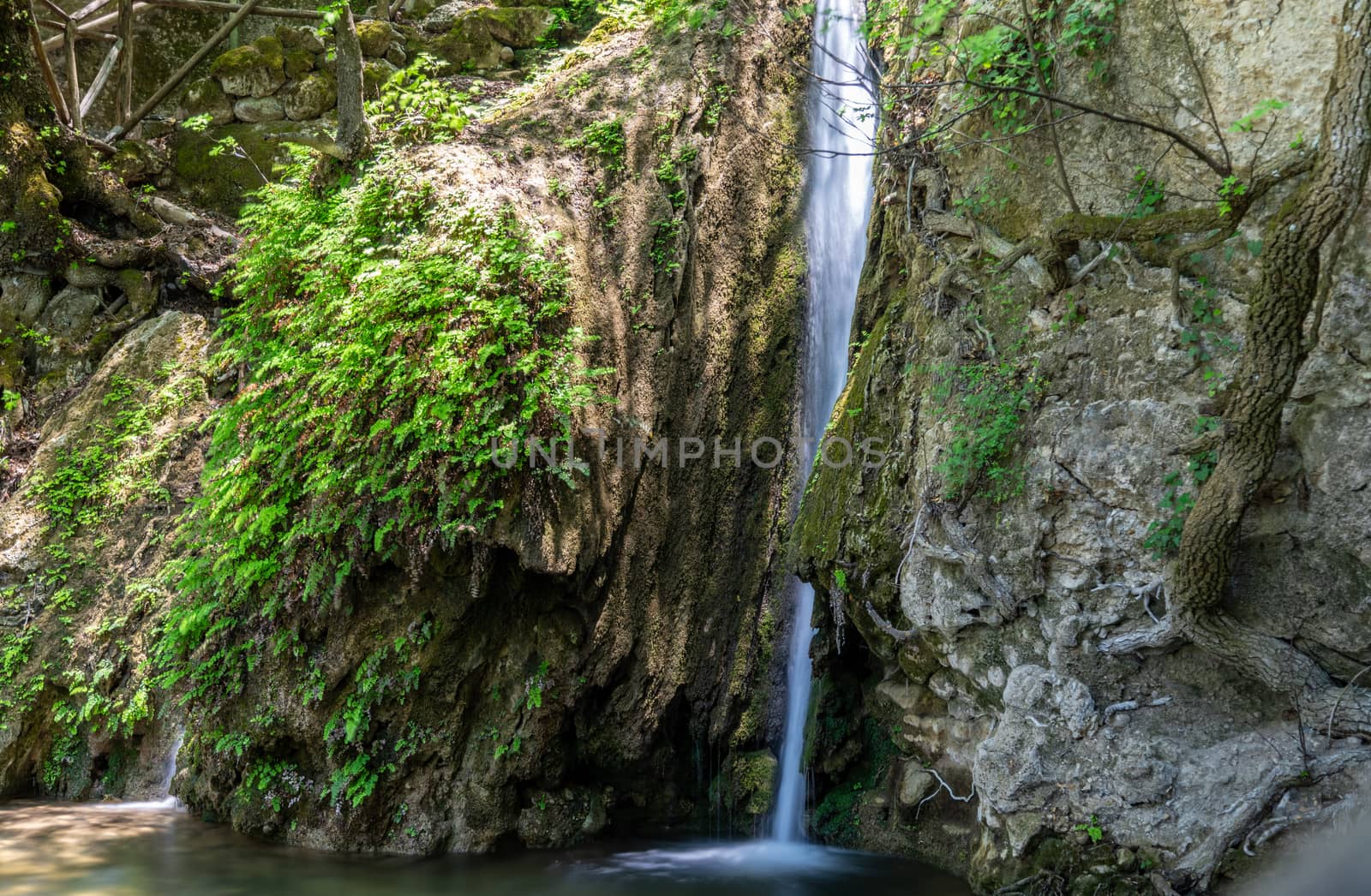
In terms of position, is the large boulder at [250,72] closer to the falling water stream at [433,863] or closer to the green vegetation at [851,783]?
the falling water stream at [433,863]

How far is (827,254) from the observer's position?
9.05m

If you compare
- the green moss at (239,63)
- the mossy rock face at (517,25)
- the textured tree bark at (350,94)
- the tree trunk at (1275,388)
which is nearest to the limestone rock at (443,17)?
the mossy rock face at (517,25)

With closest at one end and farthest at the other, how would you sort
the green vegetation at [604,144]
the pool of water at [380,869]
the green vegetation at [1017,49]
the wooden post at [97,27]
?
the green vegetation at [1017,49]
the pool of water at [380,869]
the green vegetation at [604,144]
the wooden post at [97,27]

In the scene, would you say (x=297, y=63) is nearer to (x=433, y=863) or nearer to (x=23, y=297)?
(x=23, y=297)

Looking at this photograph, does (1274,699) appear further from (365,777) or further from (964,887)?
(365,777)

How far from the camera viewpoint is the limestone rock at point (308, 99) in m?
12.2

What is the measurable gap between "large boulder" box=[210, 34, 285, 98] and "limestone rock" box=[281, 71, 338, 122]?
288mm

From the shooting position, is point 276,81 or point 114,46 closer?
point 114,46

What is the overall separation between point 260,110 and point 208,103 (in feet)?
2.51

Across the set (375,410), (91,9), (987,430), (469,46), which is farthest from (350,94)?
(91,9)

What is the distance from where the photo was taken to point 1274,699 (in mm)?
4750

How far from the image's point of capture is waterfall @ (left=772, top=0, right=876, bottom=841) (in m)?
7.55

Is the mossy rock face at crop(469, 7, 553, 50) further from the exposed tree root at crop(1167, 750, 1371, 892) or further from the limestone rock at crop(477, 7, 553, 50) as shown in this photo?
the exposed tree root at crop(1167, 750, 1371, 892)

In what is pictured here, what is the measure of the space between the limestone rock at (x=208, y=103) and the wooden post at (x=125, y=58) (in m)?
0.82
